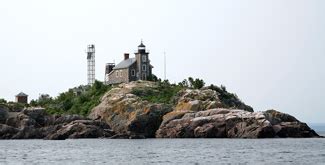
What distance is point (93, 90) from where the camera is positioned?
382 feet

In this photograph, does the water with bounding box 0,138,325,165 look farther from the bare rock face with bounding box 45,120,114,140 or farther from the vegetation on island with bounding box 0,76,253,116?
the vegetation on island with bounding box 0,76,253,116

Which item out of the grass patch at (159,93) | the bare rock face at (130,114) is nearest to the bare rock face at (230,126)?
Result: the bare rock face at (130,114)

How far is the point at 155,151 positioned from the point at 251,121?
74.6ft

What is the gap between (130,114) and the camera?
9669 centimetres

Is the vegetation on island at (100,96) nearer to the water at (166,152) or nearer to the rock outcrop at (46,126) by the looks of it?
the rock outcrop at (46,126)

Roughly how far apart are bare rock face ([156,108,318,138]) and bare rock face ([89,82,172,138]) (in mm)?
1959

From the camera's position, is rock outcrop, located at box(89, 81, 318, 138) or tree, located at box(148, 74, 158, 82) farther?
tree, located at box(148, 74, 158, 82)

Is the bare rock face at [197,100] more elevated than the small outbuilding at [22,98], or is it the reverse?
the small outbuilding at [22,98]

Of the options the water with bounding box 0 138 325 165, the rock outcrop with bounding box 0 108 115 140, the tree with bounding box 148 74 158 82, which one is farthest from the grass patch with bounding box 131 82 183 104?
the water with bounding box 0 138 325 165

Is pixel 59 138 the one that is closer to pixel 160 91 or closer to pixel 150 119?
pixel 150 119

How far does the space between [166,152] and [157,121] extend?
28.1 meters

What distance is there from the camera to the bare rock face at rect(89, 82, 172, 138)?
314 ft

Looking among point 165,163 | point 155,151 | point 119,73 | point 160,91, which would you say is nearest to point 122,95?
point 160,91

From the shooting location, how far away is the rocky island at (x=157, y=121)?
90.8m
